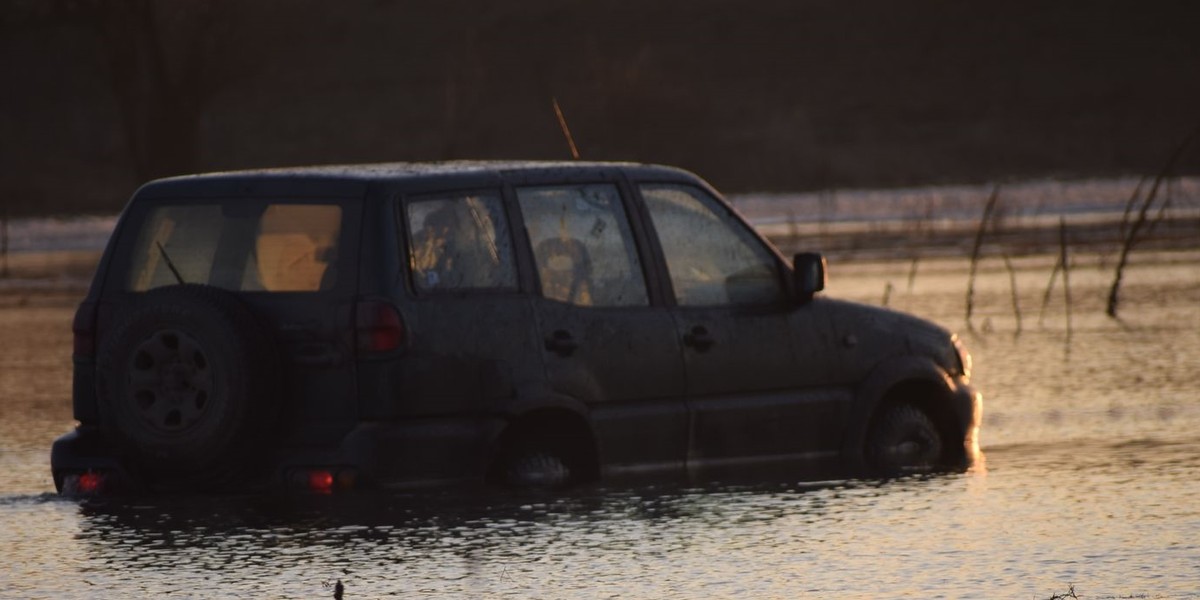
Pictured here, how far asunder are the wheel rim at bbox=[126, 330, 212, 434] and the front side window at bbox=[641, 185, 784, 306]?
209 centimetres

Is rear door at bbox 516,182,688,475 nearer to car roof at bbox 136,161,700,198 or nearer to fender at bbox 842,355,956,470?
car roof at bbox 136,161,700,198

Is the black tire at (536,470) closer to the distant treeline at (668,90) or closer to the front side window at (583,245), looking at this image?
the front side window at (583,245)

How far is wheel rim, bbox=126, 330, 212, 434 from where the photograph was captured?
33.2 ft

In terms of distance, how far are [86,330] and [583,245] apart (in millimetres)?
2105

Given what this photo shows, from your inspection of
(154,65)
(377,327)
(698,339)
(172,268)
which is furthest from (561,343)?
(154,65)

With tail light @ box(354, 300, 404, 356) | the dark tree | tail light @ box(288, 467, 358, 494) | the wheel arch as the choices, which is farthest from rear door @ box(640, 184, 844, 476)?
the dark tree

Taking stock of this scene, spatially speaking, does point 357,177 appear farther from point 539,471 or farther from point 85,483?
point 85,483

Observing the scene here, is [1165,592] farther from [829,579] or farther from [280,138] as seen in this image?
[280,138]

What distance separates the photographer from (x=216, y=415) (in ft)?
32.9

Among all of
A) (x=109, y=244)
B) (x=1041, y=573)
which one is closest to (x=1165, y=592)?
(x=1041, y=573)

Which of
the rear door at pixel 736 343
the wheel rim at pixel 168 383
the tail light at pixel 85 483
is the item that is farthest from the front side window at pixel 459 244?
the tail light at pixel 85 483

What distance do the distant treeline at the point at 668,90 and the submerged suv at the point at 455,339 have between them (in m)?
51.9

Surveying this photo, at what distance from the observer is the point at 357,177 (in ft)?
33.2

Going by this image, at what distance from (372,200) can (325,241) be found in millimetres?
265
